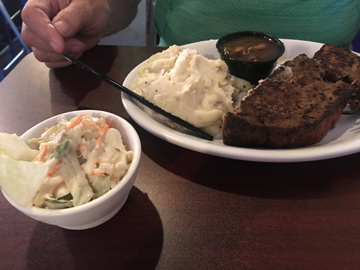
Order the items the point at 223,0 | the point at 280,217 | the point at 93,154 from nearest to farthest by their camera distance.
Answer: the point at 93,154 → the point at 280,217 → the point at 223,0

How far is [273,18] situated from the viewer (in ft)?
5.68

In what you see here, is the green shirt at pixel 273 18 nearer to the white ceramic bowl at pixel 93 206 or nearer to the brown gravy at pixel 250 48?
the brown gravy at pixel 250 48

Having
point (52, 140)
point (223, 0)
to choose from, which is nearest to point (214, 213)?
point (52, 140)

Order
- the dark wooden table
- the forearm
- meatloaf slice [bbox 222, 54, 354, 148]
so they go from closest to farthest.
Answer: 1. the dark wooden table
2. meatloaf slice [bbox 222, 54, 354, 148]
3. the forearm

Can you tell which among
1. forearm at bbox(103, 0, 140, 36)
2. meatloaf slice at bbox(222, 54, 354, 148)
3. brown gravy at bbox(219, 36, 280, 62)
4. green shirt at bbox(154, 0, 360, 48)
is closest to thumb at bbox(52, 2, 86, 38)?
forearm at bbox(103, 0, 140, 36)

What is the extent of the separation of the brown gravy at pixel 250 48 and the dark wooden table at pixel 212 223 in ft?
1.94

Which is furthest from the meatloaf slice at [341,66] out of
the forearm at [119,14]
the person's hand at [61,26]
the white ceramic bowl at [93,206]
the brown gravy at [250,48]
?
the forearm at [119,14]

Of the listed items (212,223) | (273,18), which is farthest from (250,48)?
(212,223)

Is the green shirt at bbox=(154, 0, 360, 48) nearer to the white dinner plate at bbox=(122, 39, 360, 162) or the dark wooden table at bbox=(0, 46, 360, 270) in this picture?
the white dinner plate at bbox=(122, 39, 360, 162)

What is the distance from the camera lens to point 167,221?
0.92m

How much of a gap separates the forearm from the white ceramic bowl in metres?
1.41

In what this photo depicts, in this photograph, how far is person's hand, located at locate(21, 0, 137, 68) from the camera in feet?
4.93

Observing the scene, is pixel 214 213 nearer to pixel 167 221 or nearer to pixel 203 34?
pixel 167 221

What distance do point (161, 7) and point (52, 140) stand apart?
4.93 feet
